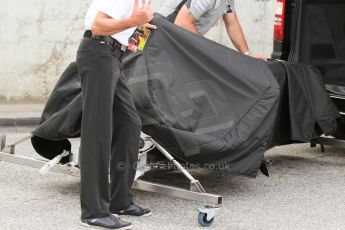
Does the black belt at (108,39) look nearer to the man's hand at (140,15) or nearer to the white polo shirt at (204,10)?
the man's hand at (140,15)

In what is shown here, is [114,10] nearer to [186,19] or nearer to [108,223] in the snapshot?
[108,223]

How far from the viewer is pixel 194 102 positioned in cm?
547

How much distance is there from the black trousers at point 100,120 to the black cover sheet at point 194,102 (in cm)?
42

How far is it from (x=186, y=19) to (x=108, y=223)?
79.3 inches

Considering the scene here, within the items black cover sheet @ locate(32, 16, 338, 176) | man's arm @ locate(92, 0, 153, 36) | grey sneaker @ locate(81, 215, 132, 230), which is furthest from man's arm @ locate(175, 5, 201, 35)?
grey sneaker @ locate(81, 215, 132, 230)

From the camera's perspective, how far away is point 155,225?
498 cm

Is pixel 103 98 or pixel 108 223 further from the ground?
pixel 103 98

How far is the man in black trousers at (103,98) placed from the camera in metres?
4.62

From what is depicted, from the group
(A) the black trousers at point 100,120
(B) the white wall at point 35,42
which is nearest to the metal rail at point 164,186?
(A) the black trousers at point 100,120

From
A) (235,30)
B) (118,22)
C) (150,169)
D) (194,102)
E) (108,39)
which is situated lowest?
(150,169)

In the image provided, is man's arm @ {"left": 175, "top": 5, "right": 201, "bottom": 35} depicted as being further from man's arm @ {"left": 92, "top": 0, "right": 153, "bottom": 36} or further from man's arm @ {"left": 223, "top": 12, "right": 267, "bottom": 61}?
man's arm @ {"left": 92, "top": 0, "right": 153, "bottom": 36}

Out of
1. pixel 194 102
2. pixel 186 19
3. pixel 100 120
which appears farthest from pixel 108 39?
pixel 186 19

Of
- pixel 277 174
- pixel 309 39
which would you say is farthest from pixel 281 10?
pixel 277 174

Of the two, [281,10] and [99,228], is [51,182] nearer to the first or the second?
[99,228]
